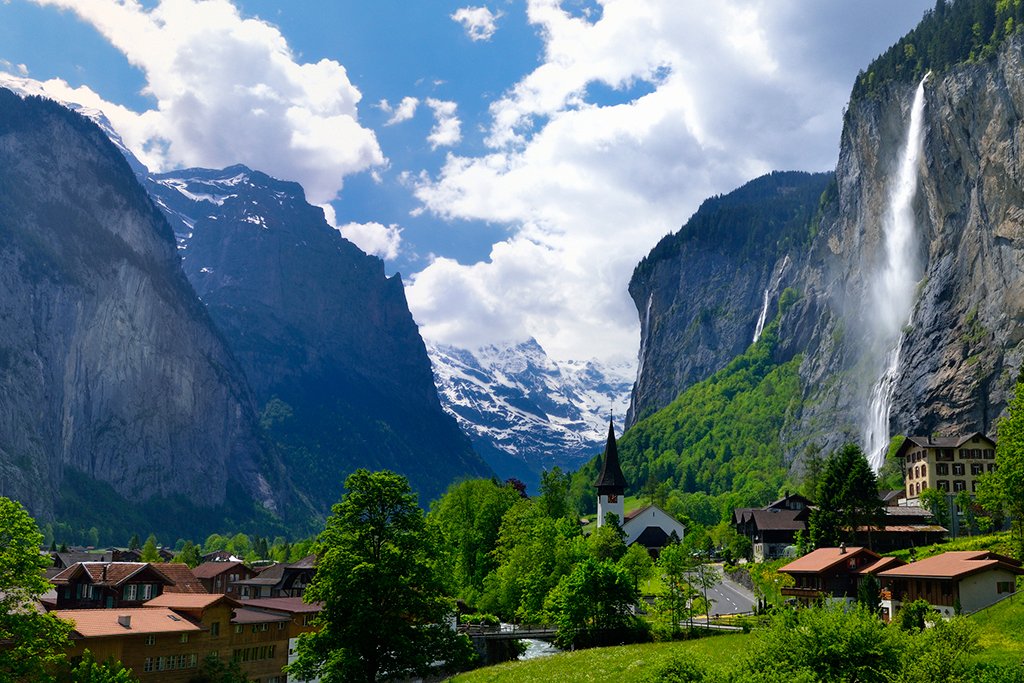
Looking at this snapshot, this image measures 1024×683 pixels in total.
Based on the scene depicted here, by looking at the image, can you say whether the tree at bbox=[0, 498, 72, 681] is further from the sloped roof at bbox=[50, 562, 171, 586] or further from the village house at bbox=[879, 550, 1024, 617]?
the village house at bbox=[879, 550, 1024, 617]

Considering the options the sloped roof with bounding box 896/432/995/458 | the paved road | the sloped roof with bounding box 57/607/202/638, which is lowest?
the paved road

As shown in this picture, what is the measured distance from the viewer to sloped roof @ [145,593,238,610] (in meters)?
77.1

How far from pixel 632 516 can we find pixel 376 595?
100565mm

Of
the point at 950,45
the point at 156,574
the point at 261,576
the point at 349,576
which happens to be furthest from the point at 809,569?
the point at 950,45

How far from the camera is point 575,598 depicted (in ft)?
246

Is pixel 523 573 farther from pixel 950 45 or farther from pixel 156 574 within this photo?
pixel 950 45

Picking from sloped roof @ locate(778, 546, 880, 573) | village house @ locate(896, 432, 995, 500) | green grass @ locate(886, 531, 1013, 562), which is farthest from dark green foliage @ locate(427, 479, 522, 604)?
village house @ locate(896, 432, 995, 500)

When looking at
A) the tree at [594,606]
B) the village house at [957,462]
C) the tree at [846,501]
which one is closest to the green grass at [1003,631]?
the tree at [594,606]

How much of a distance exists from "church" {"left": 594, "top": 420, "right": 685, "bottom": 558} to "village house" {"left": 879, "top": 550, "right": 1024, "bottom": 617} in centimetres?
8000

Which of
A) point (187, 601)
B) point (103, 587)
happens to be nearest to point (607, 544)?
point (187, 601)

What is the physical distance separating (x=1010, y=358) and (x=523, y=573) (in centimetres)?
8678

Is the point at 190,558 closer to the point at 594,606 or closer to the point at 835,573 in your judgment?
the point at 594,606

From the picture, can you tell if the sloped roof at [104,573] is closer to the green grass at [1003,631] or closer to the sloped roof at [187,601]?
the sloped roof at [187,601]

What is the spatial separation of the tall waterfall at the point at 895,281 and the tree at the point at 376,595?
12652cm
